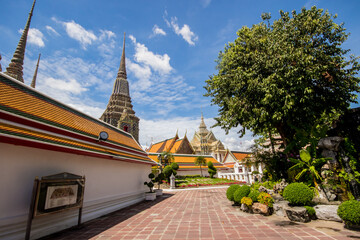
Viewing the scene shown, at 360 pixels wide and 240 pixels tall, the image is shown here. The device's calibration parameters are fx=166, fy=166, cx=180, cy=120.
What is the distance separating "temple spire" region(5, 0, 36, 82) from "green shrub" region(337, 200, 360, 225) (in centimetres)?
2637

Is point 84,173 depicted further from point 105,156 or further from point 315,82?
point 315,82

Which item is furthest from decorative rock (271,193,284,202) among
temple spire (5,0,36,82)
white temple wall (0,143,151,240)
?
temple spire (5,0,36,82)

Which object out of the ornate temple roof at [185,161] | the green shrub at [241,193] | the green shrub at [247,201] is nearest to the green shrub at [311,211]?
the green shrub at [247,201]

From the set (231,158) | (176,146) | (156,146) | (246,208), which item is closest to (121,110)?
(156,146)

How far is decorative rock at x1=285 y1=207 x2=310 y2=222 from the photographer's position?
5.75 m

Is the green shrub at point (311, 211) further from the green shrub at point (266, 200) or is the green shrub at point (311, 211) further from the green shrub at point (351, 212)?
the green shrub at point (266, 200)

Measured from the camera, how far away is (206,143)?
51219mm

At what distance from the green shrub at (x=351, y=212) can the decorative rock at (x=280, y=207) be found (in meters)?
1.88

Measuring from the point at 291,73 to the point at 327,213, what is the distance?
5.64m

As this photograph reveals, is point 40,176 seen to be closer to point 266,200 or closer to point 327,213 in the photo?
point 266,200

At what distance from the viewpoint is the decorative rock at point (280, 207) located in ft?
21.4

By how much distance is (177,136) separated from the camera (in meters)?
37.3

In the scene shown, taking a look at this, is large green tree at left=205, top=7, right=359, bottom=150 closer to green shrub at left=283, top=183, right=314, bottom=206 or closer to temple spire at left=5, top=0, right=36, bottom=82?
green shrub at left=283, top=183, right=314, bottom=206

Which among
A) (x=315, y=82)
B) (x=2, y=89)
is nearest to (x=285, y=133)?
(x=315, y=82)
